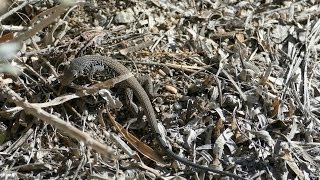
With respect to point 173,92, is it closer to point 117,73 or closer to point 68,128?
point 117,73

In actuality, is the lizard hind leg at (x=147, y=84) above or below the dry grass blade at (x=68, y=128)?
below

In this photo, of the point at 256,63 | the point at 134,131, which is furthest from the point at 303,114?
the point at 134,131

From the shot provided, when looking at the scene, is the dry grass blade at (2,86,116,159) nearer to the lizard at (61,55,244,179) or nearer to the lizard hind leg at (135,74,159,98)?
the lizard at (61,55,244,179)

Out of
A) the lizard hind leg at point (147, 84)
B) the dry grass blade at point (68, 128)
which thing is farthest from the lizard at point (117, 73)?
the dry grass blade at point (68, 128)

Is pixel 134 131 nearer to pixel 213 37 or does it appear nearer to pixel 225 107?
pixel 225 107

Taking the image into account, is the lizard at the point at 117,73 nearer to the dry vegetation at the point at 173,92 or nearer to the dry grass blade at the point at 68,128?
the dry vegetation at the point at 173,92

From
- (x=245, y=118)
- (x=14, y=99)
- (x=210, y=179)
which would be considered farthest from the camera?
(x=245, y=118)
